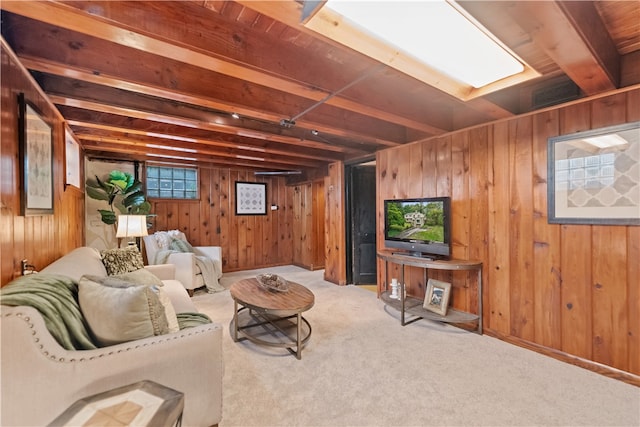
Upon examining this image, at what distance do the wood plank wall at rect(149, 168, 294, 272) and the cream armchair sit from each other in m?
0.71

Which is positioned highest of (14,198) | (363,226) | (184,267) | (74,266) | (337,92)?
(337,92)

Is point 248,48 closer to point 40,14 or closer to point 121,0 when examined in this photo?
point 121,0

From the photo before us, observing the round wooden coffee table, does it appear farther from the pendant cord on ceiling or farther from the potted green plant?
the potted green plant

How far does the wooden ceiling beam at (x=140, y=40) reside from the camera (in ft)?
3.75

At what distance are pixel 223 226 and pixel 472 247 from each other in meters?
4.57

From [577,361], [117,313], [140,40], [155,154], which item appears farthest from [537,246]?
[155,154]

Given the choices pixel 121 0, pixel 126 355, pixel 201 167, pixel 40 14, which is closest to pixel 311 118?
pixel 121 0

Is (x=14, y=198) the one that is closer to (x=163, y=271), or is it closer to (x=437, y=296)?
(x=163, y=271)

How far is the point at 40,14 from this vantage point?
117 cm

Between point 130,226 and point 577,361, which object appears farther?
point 130,226

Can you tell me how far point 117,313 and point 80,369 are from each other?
233 mm

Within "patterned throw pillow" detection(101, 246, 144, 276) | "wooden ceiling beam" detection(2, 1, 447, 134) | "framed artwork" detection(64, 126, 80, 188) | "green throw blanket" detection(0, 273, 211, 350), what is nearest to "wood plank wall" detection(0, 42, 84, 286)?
"green throw blanket" detection(0, 273, 211, 350)

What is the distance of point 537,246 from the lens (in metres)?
2.28

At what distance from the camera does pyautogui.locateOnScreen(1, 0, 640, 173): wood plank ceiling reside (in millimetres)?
1229
